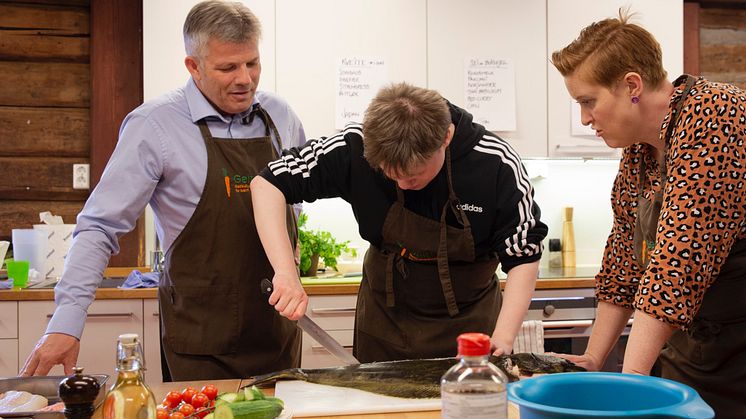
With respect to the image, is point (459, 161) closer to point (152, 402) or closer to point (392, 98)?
point (392, 98)

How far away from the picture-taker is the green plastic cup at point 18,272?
9.96 ft

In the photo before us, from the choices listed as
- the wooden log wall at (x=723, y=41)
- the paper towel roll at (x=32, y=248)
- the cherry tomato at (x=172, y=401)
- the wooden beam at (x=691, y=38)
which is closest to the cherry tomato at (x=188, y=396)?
the cherry tomato at (x=172, y=401)

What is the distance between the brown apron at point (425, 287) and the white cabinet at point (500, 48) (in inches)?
Result: 64.1

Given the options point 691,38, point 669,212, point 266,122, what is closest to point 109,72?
point 266,122

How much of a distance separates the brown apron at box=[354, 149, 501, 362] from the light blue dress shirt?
21.0 inches

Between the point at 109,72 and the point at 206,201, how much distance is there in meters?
1.85

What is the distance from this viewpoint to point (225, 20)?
1.98 metres

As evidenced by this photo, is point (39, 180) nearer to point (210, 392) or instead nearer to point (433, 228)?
point (433, 228)

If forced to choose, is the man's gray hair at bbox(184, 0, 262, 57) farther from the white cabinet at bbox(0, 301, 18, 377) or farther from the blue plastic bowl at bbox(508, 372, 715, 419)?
the white cabinet at bbox(0, 301, 18, 377)

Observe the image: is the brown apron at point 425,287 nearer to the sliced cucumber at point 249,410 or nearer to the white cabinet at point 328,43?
the sliced cucumber at point 249,410

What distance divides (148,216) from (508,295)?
7.33 feet

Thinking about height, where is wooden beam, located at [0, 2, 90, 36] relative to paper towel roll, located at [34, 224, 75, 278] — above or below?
above

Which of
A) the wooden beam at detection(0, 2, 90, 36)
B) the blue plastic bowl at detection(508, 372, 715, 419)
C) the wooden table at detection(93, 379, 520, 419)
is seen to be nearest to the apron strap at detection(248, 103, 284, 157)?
the wooden table at detection(93, 379, 520, 419)

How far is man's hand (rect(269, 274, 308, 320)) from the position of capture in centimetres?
172
